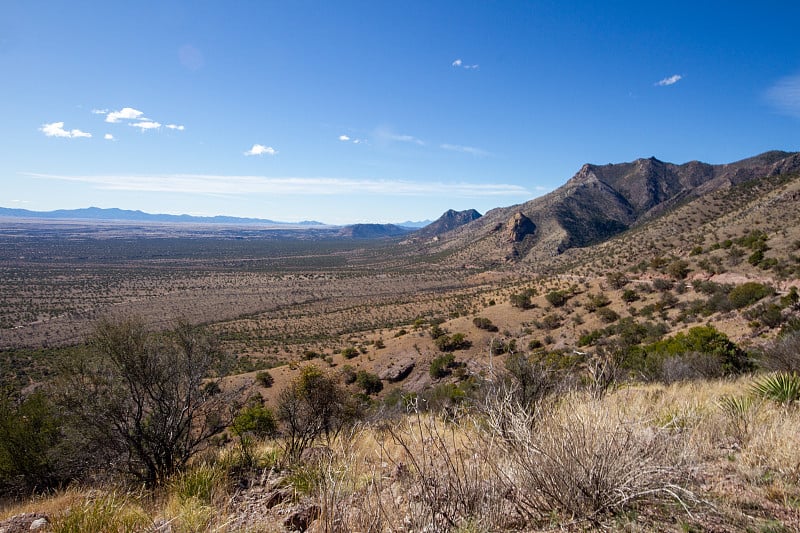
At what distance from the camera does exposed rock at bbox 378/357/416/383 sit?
24.9 m

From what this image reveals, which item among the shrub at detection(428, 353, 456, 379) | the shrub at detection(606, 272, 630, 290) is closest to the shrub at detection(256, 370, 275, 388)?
the shrub at detection(428, 353, 456, 379)

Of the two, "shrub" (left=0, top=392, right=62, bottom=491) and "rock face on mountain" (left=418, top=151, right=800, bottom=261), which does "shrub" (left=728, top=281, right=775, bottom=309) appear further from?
"rock face on mountain" (left=418, top=151, right=800, bottom=261)

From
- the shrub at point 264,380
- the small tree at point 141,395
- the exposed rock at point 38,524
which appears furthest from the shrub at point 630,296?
the exposed rock at point 38,524

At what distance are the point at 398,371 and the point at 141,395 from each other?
19588mm

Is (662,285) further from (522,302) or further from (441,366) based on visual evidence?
(441,366)

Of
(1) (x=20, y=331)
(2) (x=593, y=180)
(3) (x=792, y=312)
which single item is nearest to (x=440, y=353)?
(3) (x=792, y=312)

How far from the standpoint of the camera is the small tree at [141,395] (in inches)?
251

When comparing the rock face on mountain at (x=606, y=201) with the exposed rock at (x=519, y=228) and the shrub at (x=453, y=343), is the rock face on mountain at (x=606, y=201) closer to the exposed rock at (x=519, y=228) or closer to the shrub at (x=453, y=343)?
the exposed rock at (x=519, y=228)

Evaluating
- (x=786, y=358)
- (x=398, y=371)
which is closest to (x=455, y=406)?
(x=786, y=358)

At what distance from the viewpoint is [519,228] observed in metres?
97.1

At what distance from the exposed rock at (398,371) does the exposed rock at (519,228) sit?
75642 millimetres

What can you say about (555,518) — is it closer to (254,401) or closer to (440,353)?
(254,401)

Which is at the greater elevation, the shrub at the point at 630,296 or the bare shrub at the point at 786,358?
the bare shrub at the point at 786,358

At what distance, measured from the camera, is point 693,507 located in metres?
2.42
